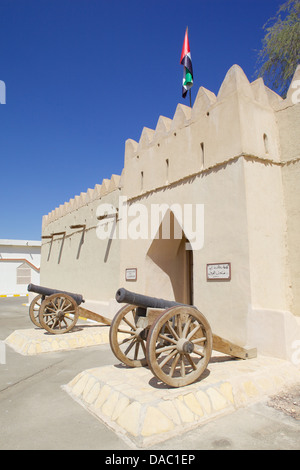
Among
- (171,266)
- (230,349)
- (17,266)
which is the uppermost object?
(17,266)

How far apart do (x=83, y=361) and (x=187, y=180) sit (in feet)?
14.8

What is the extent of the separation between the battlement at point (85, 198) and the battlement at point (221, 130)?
10.5 ft

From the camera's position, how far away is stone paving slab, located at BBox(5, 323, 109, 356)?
24.9 ft

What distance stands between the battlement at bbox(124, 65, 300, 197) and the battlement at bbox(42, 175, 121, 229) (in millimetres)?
3193

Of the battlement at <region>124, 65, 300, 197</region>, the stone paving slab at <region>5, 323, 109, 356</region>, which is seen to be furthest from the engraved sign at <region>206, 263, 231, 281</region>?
the stone paving slab at <region>5, 323, 109, 356</region>

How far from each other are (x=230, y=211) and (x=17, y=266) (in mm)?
25879

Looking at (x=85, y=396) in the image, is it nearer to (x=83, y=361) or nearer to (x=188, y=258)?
(x=83, y=361)

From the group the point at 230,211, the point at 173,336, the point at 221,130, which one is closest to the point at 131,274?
the point at 230,211

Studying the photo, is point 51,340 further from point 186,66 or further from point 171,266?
point 186,66

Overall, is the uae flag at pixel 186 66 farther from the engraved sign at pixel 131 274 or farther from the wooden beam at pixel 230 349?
the wooden beam at pixel 230 349

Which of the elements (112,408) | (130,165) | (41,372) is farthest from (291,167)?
(41,372)

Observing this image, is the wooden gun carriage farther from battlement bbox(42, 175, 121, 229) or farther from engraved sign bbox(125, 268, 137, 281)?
battlement bbox(42, 175, 121, 229)

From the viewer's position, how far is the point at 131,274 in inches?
379

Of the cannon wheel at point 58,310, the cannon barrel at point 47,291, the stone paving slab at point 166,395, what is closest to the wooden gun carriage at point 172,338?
the stone paving slab at point 166,395
